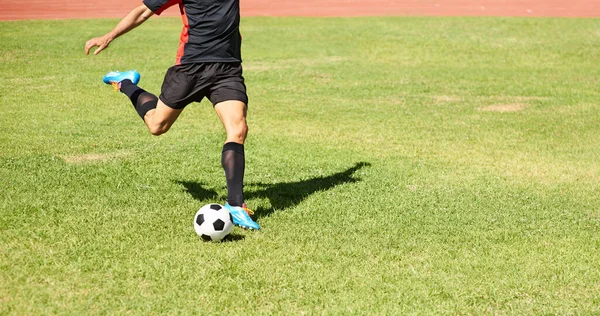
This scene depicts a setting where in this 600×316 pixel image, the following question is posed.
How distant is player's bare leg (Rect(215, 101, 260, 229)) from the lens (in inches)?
265

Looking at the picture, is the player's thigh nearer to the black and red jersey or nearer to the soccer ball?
the black and red jersey

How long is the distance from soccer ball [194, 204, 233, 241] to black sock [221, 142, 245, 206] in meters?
0.44

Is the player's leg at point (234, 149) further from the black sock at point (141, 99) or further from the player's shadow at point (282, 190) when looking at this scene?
the black sock at point (141, 99)

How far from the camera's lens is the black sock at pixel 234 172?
A: 688 cm

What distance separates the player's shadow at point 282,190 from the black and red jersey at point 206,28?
1395 mm

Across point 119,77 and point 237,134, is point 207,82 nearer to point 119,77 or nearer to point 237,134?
point 237,134

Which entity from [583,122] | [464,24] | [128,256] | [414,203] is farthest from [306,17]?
[128,256]

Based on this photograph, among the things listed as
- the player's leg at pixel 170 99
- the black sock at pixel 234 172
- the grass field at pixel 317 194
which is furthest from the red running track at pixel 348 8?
the black sock at pixel 234 172

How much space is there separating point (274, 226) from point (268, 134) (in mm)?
4477

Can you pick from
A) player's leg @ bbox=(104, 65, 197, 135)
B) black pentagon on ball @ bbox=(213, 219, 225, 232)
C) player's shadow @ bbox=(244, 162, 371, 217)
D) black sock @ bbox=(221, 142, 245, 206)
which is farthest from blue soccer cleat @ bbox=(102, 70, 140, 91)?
black pentagon on ball @ bbox=(213, 219, 225, 232)

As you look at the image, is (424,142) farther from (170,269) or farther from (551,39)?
(551,39)

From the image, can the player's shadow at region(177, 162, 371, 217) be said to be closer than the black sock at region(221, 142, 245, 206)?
No

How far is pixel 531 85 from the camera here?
1600cm

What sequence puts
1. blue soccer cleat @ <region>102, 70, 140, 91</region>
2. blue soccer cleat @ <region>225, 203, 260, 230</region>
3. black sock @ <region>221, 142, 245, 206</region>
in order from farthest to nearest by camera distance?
blue soccer cleat @ <region>102, 70, 140, 91</region> → black sock @ <region>221, 142, 245, 206</region> → blue soccer cleat @ <region>225, 203, 260, 230</region>
